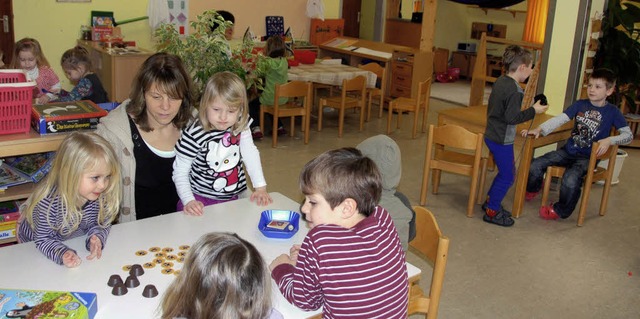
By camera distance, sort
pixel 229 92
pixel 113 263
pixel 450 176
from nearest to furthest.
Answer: pixel 113 263, pixel 229 92, pixel 450 176

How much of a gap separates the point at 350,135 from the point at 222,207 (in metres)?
4.24

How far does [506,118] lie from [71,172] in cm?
309

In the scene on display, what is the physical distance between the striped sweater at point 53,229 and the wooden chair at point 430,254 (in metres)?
1.13

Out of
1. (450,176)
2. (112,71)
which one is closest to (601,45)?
(450,176)

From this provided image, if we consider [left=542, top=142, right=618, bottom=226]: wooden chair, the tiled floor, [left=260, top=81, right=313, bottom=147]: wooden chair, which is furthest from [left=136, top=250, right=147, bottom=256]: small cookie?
[left=260, top=81, right=313, bottom=147]: wooden chair

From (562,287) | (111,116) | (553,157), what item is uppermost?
(111,116)

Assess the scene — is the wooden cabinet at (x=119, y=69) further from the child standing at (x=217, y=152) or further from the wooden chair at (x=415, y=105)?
the child standing at (x=217, y=152)

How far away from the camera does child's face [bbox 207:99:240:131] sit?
247cm

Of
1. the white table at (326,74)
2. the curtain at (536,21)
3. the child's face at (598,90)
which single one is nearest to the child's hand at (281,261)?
the child's face at (598,90)

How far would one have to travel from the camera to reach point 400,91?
7.91 m

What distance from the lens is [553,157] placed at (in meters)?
4.68

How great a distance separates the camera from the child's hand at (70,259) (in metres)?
1.90

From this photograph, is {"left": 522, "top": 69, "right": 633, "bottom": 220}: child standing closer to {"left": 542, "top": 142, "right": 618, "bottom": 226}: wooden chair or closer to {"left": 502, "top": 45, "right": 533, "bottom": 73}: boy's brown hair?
{"left": 542, "top": 142, "right": 618, "bottom": 226}: wooden chair

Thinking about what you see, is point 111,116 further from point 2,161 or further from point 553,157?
point 553,157
